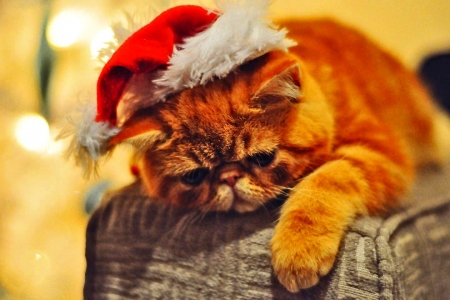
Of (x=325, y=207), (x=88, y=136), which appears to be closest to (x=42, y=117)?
(x=88, y=136)

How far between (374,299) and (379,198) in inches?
9.4

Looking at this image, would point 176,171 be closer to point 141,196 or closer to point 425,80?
point 141,196

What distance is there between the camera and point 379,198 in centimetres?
75

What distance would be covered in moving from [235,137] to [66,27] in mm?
803

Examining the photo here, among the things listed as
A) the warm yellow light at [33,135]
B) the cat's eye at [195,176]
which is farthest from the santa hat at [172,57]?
the warm yellow light at [33,135]

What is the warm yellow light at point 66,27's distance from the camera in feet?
3.92

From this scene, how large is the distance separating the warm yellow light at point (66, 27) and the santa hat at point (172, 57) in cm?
59

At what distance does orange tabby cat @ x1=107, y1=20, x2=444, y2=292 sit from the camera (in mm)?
653

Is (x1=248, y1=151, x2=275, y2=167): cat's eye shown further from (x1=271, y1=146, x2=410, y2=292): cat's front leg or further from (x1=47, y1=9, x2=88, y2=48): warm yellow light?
(x1=47, y1=9, x2=88, y2=48): warm yellow light

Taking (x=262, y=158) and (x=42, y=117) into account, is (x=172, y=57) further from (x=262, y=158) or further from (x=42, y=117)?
(x=42, y=117)

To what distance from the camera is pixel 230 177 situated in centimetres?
72

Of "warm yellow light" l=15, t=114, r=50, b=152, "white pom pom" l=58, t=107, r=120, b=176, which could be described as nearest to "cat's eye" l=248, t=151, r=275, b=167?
"white pom pom" l=58, t=107, r=120, b=176

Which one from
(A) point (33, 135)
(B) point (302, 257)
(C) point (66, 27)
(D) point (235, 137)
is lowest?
(B) point (302, 257)

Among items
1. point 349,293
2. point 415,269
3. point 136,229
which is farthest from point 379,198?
point 136,229
